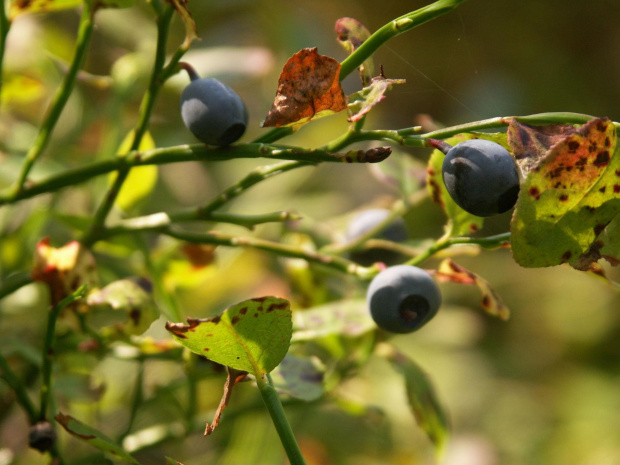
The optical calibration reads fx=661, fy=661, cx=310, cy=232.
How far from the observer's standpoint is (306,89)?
43cm

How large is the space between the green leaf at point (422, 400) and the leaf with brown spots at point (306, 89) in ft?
1.60

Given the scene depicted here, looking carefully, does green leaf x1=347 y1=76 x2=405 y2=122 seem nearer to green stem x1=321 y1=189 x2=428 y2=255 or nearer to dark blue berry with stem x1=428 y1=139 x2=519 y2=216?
dark blue berry with stem x1=428 y1=139 x2=519 y2=216

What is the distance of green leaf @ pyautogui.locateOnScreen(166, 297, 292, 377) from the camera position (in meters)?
0.41

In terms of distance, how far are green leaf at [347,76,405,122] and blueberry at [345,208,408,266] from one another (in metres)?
0.32

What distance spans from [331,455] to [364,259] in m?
0.71

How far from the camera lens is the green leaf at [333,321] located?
682 millimetres

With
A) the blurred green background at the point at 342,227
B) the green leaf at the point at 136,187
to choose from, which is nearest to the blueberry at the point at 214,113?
the blurred green background at the point at 342,227

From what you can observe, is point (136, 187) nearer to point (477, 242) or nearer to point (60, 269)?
point (60, 269)

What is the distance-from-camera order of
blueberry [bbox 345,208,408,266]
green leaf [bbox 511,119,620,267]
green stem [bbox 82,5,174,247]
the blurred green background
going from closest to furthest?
green leaf [bbox 511,119,620,267], green stem [bbox 82,5,174,247], blueberry [bbox 345,208,408,266], the blurred green background

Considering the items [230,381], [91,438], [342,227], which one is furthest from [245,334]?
[342,227]

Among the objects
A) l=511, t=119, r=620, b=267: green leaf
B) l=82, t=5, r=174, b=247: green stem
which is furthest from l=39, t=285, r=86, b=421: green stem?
l=511, t=119, r=620, b=267: green leaf

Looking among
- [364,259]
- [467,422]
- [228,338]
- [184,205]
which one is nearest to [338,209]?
[184,205]

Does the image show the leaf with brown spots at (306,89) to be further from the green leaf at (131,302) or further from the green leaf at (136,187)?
the green leaf at (136,187)

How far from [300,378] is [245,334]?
0.16m
